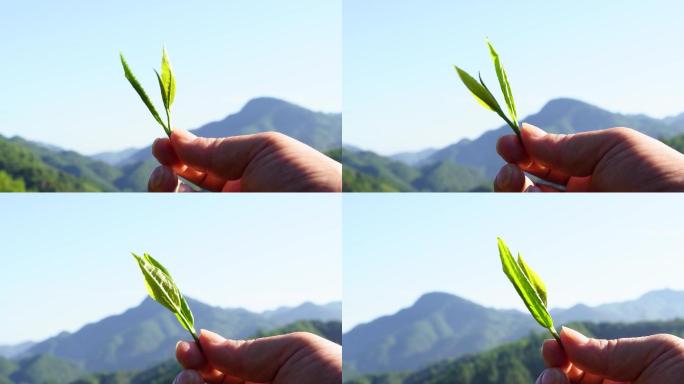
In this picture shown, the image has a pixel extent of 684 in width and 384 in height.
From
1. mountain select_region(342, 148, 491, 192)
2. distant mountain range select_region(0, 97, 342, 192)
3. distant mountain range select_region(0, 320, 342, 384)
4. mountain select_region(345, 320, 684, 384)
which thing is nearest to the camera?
distant mountain range select_region(0, 320, 342, 384)

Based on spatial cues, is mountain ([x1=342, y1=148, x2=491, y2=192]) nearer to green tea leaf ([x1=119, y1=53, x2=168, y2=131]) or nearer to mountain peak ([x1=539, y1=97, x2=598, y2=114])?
mountain peak ([x1=539, y1=97, x2=598, y2=114])

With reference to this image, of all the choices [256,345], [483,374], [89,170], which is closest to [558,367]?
[256,345]

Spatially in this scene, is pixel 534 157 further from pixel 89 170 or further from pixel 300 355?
pixel 89 170

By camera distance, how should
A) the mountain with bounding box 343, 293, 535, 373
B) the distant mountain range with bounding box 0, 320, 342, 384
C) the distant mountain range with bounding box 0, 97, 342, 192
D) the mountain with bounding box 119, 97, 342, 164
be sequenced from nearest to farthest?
the distant mountain range with bounding box 0, 320, 342, 384 < the distant mountain range with bounding box 0, 97, 342, 192 < the mountain with bounding box 343, 293, 535, 373 < the mountain with bounding box 119, 97, 342, 164

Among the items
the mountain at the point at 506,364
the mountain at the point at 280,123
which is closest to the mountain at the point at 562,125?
the mountain at the point at 280,123

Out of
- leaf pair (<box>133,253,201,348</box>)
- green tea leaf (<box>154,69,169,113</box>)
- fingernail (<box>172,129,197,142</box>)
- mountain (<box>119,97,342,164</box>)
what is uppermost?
green tea leaf (<box>154,69,169,113</box>)

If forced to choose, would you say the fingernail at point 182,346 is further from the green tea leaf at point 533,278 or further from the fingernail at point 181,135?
the green tea leaf at point 533,278

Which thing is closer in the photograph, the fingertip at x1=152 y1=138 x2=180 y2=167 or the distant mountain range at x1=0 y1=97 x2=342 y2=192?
the fingertip at x1=152 y1=138 x2=180 y2=167

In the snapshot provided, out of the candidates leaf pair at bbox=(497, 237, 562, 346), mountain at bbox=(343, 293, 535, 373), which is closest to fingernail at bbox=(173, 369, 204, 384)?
leaf pair at bbox=(497, 237, 562, 346)
